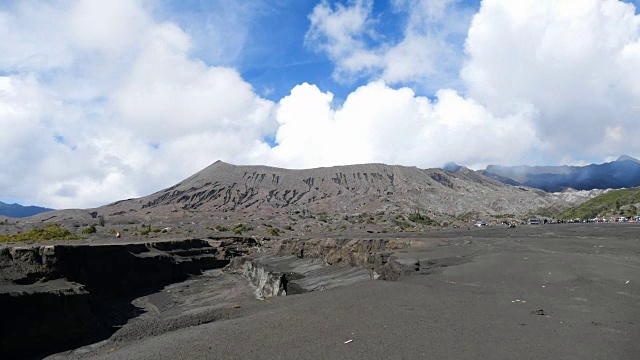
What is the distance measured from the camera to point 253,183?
170m

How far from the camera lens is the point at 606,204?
101m

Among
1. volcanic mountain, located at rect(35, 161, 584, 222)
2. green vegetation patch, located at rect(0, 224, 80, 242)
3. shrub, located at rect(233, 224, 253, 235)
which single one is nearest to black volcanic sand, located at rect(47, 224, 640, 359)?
green vegetation patch, located at rect(0, 224, 80, 242)

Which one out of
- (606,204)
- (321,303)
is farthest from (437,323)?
(606,204)

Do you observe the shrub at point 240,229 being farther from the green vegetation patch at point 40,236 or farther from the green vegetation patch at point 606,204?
the green vegetation patch at point 606,204

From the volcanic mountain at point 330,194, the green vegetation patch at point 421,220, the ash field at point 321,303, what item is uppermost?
the volcanic mountain at point 330,194

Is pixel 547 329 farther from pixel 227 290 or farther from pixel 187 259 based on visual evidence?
pixel 187 259

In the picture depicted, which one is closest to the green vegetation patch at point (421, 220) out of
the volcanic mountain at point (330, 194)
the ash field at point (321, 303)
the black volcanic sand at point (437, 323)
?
the volcanic mountain at point (330, 194)

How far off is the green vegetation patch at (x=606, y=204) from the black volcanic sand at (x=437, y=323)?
89.9m

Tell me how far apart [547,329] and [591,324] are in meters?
1.17

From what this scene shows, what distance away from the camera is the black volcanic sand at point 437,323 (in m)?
8.20

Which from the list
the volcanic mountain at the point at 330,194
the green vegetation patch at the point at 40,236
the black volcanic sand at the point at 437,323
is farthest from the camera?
the volcanic mountain at the point at 330,194

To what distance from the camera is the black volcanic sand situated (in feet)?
26.9

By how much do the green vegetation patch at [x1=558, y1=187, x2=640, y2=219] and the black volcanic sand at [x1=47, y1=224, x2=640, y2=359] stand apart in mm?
89947

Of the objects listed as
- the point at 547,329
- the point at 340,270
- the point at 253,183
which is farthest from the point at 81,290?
the point at 253,183
